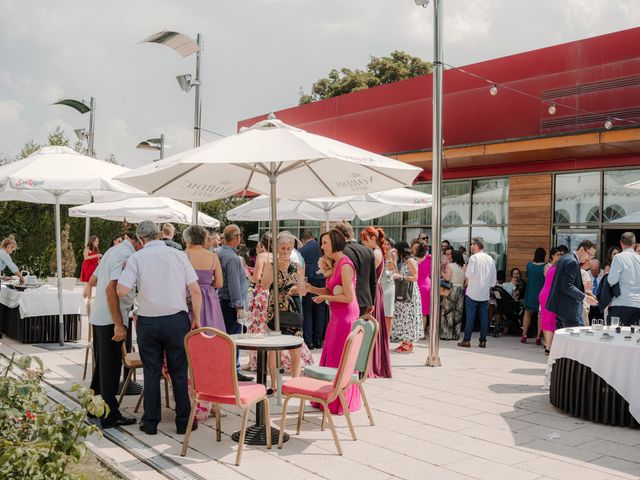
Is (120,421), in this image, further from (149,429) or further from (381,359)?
(381,359)

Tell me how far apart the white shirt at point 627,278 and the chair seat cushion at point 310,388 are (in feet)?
14.3

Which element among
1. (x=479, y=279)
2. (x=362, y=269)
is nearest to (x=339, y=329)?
(x=362, y=269)

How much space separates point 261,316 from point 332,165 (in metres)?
2.06

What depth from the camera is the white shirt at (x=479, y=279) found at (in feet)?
36.4

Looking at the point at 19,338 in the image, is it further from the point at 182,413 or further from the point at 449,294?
the point at 449,294

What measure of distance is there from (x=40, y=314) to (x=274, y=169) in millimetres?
5971

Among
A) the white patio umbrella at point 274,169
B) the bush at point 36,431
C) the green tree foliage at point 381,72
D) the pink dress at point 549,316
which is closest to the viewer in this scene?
the bush at point 36,431

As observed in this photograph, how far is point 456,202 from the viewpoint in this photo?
15633 millimetres

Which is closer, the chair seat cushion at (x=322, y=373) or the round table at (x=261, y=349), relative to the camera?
the round table at (x=261, y=349)

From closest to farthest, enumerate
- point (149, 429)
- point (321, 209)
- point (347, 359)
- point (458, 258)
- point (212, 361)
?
point (212, 361) → point (347, 359) → point (149, 429) → point (458, 258) → point (321, 209)

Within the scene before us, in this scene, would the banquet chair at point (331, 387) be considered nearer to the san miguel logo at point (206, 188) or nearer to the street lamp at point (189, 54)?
the san miguel logo at point (206, 188)

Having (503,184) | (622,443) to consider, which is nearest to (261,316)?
(622,443)

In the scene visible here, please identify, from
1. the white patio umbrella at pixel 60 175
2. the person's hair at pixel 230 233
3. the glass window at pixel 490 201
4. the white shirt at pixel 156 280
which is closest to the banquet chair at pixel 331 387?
the white shirt at pixel 156 280

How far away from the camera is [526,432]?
605 centimetres
